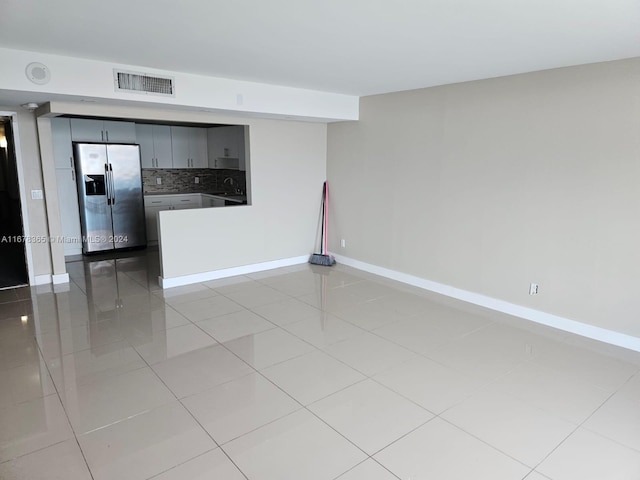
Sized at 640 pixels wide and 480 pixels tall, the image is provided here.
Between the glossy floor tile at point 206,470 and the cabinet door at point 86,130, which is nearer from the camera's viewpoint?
the glossy floor tile at point 206,470

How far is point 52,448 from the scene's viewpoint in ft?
7.62

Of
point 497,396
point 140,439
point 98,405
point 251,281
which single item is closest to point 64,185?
point 251,281

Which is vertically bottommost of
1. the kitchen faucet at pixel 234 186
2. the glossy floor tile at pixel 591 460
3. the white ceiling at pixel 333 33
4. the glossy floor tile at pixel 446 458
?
the glossy floor tile at pixel 591 460

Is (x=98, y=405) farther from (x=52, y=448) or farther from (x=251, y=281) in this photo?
(x=251, y=281)

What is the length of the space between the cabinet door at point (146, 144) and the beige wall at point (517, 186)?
147 inches

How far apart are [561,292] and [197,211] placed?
4199 mm

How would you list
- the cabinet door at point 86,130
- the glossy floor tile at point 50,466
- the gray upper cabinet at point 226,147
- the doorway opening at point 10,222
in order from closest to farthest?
the glossy floor tile at point 50,466, the doorway opening at point 10,222, the cabinet door at point 86,130, the gray upper cabinet at point 226,147

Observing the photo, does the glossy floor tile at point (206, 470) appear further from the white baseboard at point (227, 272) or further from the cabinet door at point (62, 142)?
the cabinet door at point (62, 142)

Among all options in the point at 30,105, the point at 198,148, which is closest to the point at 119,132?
the point at 198,148

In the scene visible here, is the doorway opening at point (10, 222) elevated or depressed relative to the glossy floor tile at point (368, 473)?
elevated

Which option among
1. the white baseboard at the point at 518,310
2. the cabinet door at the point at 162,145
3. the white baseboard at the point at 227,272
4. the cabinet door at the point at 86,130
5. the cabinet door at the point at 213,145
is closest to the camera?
the white baseboard at the point at 518,310

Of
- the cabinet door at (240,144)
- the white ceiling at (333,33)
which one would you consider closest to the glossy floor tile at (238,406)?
the white ceiling at (333,33)

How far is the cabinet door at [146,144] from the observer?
720 cm

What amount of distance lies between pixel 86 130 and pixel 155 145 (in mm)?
1189
